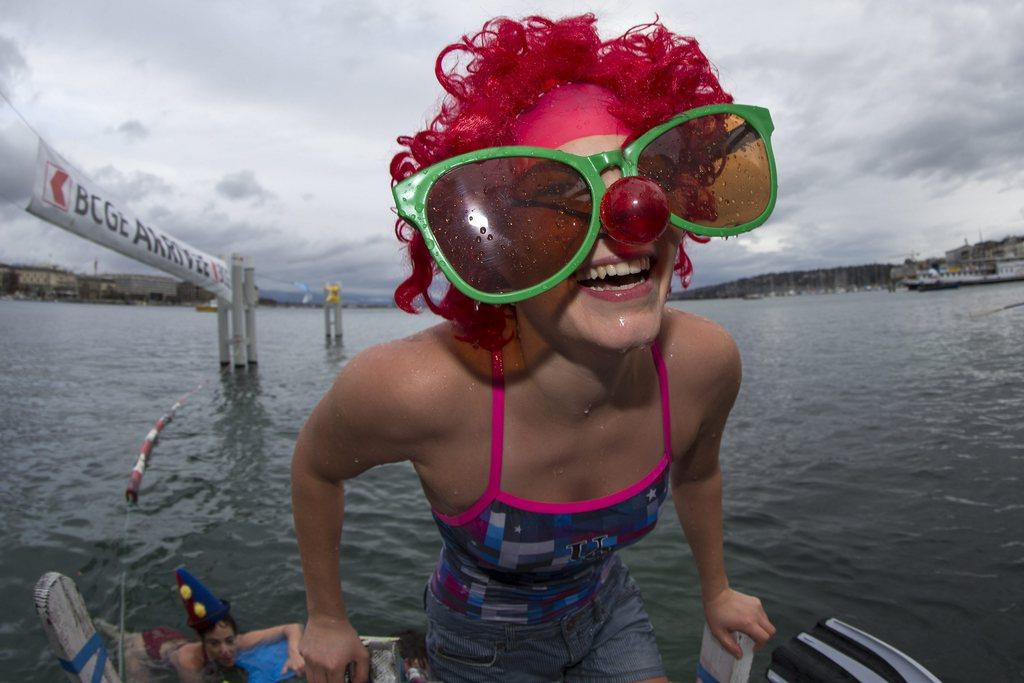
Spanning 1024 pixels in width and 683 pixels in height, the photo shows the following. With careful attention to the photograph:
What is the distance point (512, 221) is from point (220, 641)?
4.23 metres

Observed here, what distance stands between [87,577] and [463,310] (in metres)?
5.90

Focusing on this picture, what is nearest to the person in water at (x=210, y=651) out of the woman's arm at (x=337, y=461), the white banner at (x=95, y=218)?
the woman's arm at (x=337, y=461)

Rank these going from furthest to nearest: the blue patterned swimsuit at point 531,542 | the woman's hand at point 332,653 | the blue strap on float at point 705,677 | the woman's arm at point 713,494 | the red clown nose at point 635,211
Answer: the blue strap on float at point 705,677 → the woman's arm at point 713,494 → the woman's hand at point 332,653 → the blue patterned swimsuit at point 531,542 → the red clown nose at point 635,211

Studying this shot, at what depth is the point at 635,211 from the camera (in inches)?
55.7

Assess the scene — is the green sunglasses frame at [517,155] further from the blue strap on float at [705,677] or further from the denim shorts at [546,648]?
the blue strap on float at [705,677]

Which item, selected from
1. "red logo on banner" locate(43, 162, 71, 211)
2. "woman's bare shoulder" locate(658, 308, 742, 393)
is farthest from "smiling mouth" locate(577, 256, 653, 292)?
"red logo on banner" locate(43, 162, 71, 211)

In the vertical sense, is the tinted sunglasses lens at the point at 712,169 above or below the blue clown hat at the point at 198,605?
above

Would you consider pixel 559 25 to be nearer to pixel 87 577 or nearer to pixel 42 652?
pixel 42 652

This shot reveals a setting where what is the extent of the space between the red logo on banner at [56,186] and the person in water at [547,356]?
33.5 feet

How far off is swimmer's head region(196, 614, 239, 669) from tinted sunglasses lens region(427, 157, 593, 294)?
4050 mm

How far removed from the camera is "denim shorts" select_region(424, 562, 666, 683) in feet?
7.27

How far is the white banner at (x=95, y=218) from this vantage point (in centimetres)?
955

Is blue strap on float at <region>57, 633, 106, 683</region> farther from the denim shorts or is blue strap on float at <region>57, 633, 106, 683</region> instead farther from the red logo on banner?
the red logo on banner

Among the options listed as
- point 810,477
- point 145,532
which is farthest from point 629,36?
point 810,477
